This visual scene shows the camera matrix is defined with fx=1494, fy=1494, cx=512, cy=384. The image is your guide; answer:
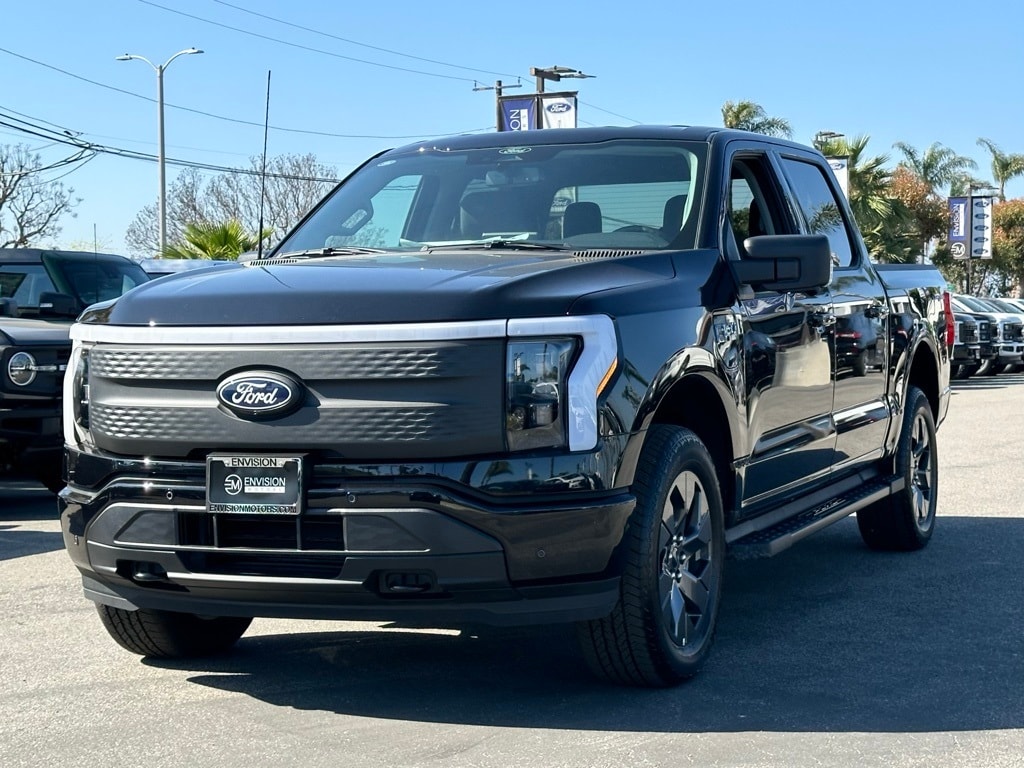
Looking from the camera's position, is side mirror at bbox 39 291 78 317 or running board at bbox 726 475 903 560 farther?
side mirror at bbox 39 291 78 317

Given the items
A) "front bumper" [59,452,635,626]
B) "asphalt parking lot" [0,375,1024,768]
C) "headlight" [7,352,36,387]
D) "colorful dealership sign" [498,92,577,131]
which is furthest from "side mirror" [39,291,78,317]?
"colorful dealership sign" [498,92,577,131]

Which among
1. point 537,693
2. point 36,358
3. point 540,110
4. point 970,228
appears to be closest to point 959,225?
point 970,228

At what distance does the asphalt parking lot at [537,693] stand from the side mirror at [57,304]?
3804 millimetres

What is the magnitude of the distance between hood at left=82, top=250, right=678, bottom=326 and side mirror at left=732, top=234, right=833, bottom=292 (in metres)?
0.46

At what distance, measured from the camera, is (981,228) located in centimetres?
4819

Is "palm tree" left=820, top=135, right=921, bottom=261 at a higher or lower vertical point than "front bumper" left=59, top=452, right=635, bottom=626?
higher

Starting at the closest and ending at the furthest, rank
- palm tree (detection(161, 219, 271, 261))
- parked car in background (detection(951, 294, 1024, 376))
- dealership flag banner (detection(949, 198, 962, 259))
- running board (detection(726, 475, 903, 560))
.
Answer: running board (detection(726, 475, 903, 560)), palm tree (detection(161, 219, 271, 261)), parked car in background (detection(951, 294, 1024, 376)), dealership flag banner (detection(949, 198, 962, 259))

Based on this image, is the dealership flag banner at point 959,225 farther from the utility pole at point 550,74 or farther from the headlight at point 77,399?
the headlight at point 77,399

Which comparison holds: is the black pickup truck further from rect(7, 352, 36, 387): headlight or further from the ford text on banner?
the ford text on banner

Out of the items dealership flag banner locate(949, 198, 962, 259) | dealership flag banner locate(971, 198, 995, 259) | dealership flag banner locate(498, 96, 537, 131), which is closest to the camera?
dealership flag banner locate(498, 96, 537, 131)

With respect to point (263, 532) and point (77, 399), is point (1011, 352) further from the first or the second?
point (263, 532)

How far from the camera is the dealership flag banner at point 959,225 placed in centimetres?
4816

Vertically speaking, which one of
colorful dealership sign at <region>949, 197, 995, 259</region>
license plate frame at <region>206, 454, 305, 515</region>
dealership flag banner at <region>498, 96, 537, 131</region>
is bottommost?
license plate frame at <region>206, 454, 305, 515</region>

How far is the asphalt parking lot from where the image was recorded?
4273mm
